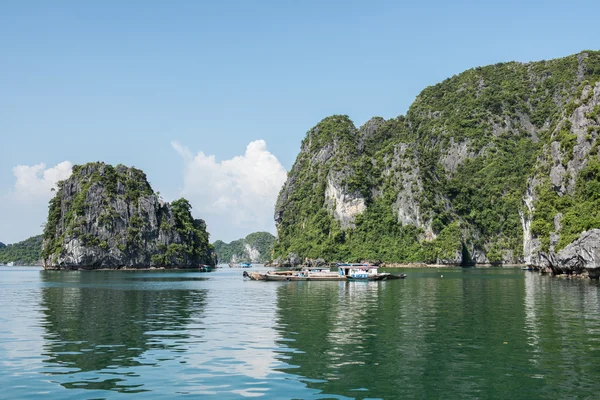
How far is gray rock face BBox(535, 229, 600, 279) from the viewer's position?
7550cm

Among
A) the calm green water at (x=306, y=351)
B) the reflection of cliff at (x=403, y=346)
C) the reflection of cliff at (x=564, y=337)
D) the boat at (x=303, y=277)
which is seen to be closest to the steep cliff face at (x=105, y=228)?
the boat at (x=303, y=277)

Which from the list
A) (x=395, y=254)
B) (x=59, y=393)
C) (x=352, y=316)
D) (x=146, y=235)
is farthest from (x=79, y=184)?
(x=59, y=393)

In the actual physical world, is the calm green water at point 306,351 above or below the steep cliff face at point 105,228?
below

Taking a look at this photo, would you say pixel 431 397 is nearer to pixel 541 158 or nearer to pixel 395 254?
pixel 541 158

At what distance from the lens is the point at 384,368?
21.7 metres

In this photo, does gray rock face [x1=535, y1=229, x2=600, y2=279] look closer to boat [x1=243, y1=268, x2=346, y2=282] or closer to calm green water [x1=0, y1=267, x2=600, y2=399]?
boat [x1=243, y1=268, x2=346, y2=282]

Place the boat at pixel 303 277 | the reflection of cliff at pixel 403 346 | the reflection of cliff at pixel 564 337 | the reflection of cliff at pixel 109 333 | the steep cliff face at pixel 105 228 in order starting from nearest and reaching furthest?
the reflection of cliff at pixel 403 346 → the reflection of cliff at pixel 564 337 → the reflection of cliff at pixel 109 333 → the boat at pixel 303 277 → the steep cliff face at pixel 105 228

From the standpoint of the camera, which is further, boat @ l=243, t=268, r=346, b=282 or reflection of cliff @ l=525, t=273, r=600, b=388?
boat @ l=243, t=268, r=346, b=282

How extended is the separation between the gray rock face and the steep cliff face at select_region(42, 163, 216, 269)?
5310 inches

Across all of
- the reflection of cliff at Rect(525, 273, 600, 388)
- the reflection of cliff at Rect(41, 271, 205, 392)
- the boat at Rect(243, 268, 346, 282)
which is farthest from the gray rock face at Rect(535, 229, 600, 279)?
the reflection of cliff at Rect(41, 271, 205, 392)

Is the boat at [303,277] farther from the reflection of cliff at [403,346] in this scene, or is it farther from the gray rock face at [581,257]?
the reflection of cliff at [403,346]

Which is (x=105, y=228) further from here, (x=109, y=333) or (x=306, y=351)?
(x=306, y=351)

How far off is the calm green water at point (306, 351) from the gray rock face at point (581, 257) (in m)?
34.0

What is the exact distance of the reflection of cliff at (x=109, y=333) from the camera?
869 inches
